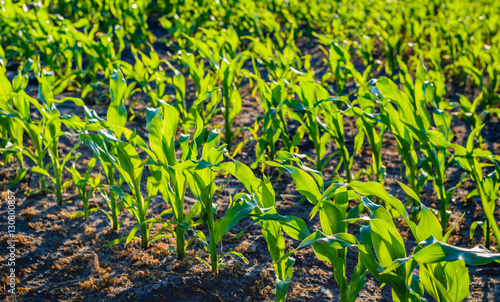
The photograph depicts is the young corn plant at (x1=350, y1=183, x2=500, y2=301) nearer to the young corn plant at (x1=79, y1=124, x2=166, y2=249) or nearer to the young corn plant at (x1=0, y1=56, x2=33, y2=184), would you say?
the young corn plant at (x1=79, y1=124, x2=166, y2=249)

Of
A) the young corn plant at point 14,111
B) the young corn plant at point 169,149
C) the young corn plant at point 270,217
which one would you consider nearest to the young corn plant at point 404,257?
the young corn plant at point 270,217

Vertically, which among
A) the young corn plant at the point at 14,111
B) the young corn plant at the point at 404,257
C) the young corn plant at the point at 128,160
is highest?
the young corn plant at the point at 14,111

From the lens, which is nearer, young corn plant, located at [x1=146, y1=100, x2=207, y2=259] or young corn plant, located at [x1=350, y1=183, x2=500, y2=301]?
young corn plant, located at [x1=350, y1=183, x2=500, y2=301]

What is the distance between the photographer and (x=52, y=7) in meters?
6.97

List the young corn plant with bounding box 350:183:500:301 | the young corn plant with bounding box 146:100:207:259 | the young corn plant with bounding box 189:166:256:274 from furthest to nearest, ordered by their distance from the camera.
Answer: the young corn plant with bounding box 146:100:207:259
the young corn plant with bounding box 189:166:256:274
the young corn plant with bounding box 350:183:500:301

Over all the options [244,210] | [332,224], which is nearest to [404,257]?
[332,224]

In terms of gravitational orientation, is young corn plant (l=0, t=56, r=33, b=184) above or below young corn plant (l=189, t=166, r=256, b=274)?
above

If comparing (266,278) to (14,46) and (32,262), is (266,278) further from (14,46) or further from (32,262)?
(14,46)

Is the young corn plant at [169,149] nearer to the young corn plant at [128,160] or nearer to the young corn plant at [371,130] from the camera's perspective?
the young corn plant at [128,160]

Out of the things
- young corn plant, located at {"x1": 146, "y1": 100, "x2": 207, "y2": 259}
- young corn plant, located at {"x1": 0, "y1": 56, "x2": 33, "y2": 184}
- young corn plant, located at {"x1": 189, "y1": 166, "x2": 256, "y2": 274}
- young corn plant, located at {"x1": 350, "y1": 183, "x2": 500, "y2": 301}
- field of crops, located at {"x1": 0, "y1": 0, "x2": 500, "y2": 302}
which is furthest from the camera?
young corn plant, located at {"x1": 0, "y1": 56, "x2": 33, "y2": 184}

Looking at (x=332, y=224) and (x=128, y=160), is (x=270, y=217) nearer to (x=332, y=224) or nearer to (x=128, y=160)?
(x=332, y=224)

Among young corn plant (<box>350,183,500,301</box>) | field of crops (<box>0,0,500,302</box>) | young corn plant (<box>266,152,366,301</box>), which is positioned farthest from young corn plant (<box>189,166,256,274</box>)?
young corn plant (<box>350,183,500,301</box>)

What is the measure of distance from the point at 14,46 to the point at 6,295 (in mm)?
3639

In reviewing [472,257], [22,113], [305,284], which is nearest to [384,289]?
[305,284]
